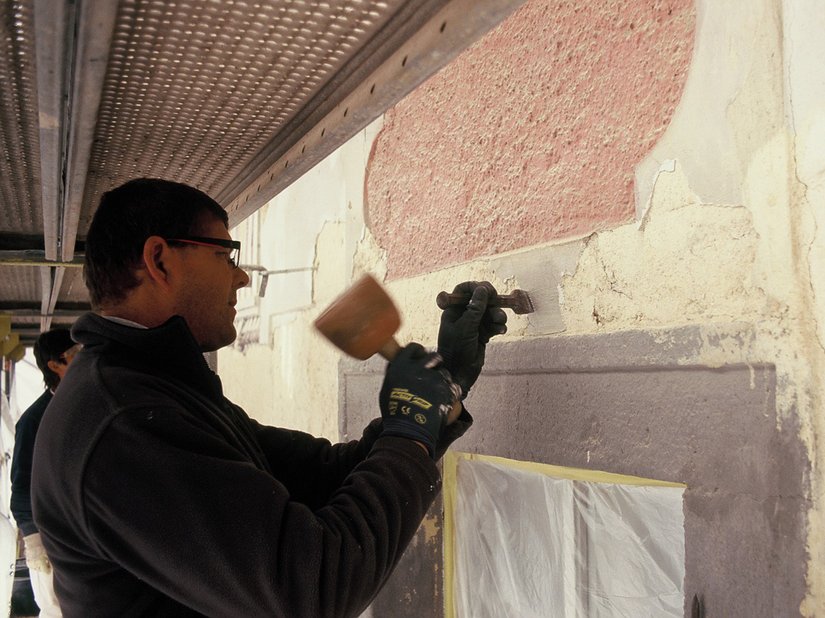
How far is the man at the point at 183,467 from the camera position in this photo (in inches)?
41.6

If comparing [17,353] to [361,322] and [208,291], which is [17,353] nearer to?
[208,291]

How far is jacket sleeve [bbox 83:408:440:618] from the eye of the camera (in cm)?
105

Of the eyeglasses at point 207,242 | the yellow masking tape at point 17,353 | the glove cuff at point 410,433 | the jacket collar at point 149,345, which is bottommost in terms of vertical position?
the glove cuff at point 410,433

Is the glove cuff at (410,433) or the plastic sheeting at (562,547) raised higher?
the glove cuff at (410,433)

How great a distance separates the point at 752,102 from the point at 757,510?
68cm

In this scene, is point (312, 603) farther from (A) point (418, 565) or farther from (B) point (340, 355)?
(B) point (340, 355)

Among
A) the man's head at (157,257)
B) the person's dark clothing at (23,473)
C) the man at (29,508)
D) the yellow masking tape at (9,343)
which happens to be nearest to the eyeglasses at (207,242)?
the man's head at (157,257)

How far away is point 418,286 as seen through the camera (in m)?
2.23

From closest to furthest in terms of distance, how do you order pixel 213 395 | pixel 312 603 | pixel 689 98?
pixel 312 603 < pixel 689 98 < pixel 213 395

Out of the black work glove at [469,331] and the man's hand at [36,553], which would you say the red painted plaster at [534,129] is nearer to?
the black work glove at [469,331]

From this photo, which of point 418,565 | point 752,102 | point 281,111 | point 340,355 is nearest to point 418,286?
point 340,355

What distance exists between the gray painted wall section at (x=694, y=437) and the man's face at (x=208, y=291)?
2.31 feet

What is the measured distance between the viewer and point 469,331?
161 centimetres

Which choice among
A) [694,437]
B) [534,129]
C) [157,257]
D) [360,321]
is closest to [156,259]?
[157,257]
